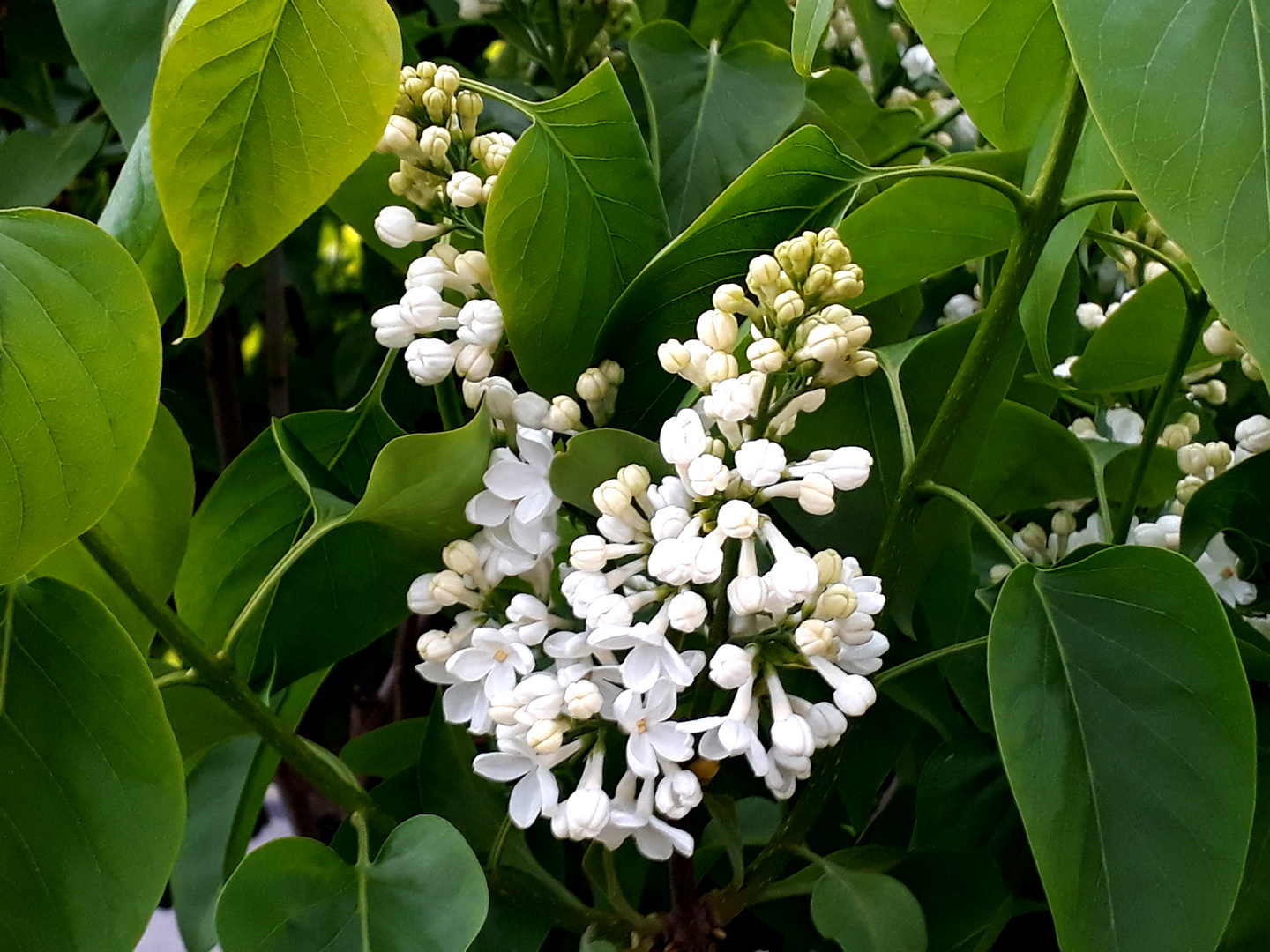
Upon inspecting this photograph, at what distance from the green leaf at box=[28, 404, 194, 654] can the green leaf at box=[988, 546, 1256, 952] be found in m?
0.25

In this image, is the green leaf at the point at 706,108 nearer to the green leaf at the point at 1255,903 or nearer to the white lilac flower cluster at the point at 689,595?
the white lilac flower cluster at the point at 689,595

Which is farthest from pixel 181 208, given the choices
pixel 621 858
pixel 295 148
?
pixel 621 858

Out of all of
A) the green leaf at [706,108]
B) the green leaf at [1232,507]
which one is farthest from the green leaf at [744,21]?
the green leaf at [1232,507]

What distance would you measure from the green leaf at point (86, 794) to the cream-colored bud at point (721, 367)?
162mm

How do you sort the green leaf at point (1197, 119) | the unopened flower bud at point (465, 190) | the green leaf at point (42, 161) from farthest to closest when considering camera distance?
the green leaf at point (42, 161)
the unopened flower bud at point (465, 190)
the green leaf at point (1197, 119)

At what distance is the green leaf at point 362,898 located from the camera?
0.89 ft

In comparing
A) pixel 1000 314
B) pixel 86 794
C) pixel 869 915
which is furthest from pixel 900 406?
pixel 86 794

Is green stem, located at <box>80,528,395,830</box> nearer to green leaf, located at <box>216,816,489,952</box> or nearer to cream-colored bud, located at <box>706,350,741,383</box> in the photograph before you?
green leaf, located at <box>216,816,489,952</box>

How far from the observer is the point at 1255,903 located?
0.32m

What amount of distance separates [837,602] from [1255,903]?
0.59ft

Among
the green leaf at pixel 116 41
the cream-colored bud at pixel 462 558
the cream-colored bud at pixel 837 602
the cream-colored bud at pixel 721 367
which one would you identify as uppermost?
the green leaf at pixel 116 41

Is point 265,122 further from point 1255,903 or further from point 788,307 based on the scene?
point 1255,903

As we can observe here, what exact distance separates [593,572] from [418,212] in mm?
171

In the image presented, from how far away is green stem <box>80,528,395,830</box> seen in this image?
0.29 m
